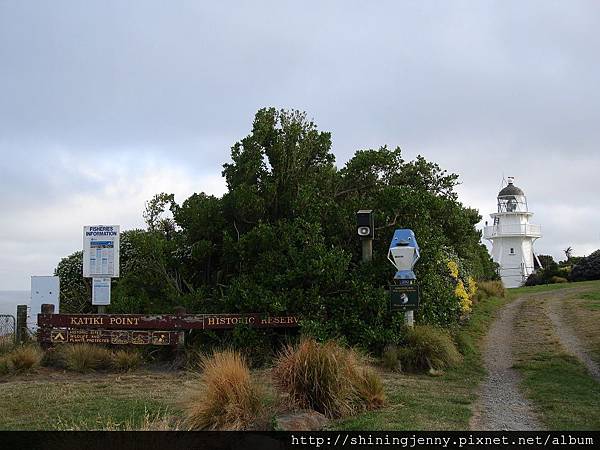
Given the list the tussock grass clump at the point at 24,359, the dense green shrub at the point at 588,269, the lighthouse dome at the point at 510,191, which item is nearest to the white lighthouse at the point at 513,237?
the lighthouse dome at the point at 510,191

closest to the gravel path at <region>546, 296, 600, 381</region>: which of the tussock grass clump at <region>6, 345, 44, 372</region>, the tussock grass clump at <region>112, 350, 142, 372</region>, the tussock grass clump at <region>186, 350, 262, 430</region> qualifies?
the tussock grass clump at <region>186, 350, 262, 430</region>

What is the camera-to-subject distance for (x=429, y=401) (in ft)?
28.6

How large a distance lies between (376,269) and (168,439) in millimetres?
8412

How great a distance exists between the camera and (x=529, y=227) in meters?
45.2

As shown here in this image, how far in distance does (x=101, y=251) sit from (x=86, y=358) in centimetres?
285

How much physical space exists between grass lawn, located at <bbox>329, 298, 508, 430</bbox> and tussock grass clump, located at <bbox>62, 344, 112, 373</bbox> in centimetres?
553

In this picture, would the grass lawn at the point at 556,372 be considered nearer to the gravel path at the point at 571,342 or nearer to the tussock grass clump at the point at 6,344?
the gravel path at the point at 571,342

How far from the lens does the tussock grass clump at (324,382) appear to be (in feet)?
24.6

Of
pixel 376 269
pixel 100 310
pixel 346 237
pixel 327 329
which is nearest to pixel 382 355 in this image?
pixel 327 329

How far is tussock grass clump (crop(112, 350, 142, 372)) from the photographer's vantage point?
11844 mm

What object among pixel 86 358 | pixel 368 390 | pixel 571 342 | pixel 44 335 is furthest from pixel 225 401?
pixel 571 342

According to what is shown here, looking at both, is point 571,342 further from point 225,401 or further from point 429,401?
point 225,401

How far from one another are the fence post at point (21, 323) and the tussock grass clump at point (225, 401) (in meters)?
7.93

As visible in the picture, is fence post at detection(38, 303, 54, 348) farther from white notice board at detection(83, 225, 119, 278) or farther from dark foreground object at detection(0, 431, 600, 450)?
dark foreground object at detection(0, 431, 600, 450)
